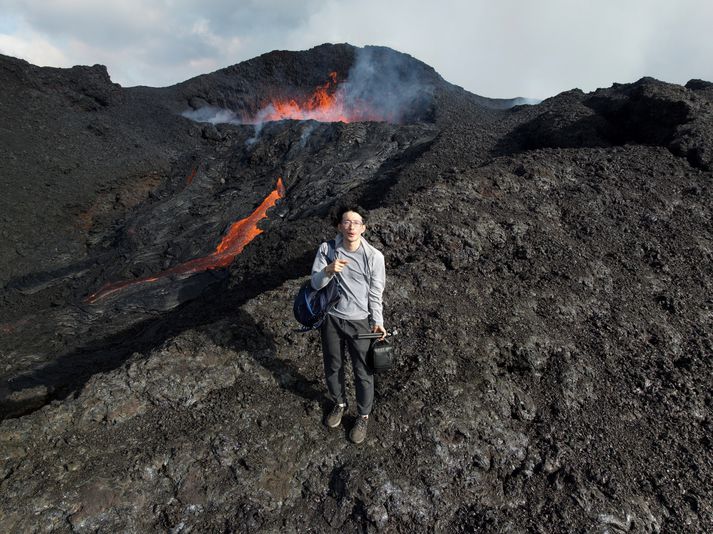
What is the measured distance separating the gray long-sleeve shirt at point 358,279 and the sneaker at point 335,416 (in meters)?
0.97

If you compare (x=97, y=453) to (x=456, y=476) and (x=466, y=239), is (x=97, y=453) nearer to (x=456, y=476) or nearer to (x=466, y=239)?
(x=456, y=476)

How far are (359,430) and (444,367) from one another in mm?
1218

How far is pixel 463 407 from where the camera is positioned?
14.4 ft

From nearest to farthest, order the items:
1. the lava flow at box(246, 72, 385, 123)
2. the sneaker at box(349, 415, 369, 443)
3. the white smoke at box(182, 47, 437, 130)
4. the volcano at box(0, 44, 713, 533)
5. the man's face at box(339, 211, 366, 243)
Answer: the man's face at box(339, 211, 366, 243), the volcano at box(0, 44, 713, 533), the sneaker at box(349, 415, 369, 443), the white smoke at box(182, 47, 437, 130), the lava flow at box(246, 72, 385, 123)

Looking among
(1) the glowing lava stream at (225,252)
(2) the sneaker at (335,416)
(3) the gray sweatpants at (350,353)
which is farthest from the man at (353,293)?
(1) the glowing lava stream at (225,252)

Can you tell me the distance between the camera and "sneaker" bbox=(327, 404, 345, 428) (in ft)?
Answer: 13.6

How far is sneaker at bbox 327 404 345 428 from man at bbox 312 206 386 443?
0.73ft

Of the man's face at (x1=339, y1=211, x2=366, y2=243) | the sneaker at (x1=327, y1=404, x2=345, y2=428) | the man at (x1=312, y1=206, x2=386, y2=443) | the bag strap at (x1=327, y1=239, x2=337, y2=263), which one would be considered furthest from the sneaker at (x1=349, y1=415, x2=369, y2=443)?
the man's face at (x1=339, y1=211, x2=366, y2=243)

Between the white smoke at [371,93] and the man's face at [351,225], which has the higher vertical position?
the white smoke at [371,93]

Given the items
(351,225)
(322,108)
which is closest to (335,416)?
(351,225)

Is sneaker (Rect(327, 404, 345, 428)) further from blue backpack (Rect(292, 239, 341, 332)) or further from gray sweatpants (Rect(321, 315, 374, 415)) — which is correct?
blue backpack (Rect(292, 239, 341, 332))

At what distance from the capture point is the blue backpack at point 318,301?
379 centimetres

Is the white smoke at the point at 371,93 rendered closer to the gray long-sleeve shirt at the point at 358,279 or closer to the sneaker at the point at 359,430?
the gray long-sleeve shirt at the point at 358,279

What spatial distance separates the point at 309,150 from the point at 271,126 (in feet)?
12.4
